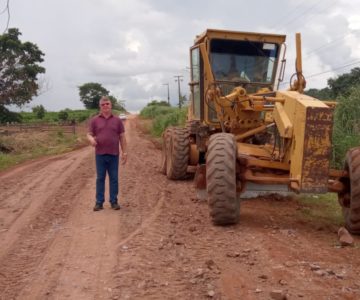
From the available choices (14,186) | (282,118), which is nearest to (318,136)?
(282,118)

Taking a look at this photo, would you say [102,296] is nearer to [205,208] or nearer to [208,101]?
[205,208]

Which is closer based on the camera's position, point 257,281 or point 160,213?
point 257,281

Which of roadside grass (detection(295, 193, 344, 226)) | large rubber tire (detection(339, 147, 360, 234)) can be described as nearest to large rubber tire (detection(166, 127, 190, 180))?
roadside grass (detection(295, 193, 344, 226))

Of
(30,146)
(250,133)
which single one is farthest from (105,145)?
(30,146)

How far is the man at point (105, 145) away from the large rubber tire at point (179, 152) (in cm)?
251

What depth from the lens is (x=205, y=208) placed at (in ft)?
26.7

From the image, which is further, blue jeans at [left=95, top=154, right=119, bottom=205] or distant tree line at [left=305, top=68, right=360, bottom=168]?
distant tree line at [left=305, top=68, right=360, bottom=168]

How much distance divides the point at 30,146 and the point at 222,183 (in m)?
18.9

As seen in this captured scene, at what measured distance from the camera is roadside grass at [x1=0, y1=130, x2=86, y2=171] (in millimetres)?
18719

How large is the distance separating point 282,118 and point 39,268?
351 centimetres

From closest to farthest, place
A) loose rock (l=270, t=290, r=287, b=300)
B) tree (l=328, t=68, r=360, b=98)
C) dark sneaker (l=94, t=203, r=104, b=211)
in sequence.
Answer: loose rock (l=270, t=290, r=287, b=300), dark sneaker (l=94, t=203, r=104, b=211), tree (l=328, t=68, r=360, b=98)

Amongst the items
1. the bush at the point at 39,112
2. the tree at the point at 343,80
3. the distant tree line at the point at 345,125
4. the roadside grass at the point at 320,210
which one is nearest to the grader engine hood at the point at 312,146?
the roadside grass at the point at 320,210

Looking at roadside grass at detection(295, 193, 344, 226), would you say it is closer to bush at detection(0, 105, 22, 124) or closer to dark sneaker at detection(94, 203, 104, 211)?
dark sneaker at detection(94, 203, 104, 211)

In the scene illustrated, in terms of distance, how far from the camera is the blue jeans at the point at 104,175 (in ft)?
26.0
